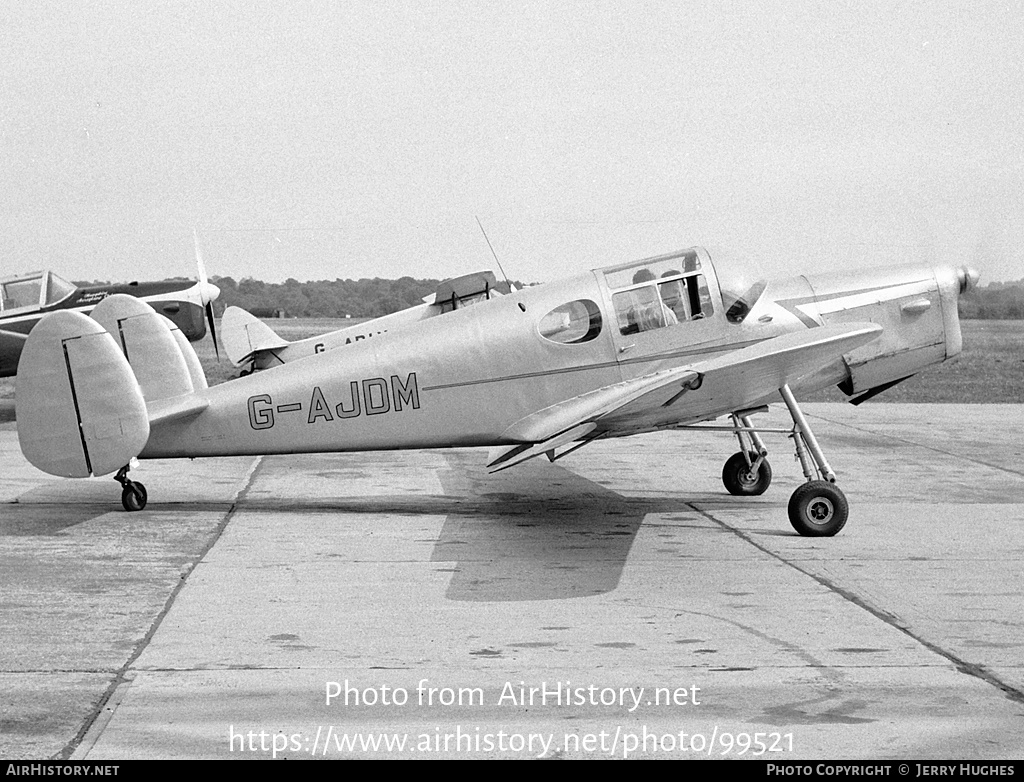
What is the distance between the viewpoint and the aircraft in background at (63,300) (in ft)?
60.5

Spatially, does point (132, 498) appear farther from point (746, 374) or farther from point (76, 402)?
point (746, 374)

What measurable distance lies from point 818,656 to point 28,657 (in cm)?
393

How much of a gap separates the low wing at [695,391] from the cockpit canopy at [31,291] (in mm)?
12726

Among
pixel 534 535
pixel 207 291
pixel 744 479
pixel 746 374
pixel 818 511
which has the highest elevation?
pixel 207 291

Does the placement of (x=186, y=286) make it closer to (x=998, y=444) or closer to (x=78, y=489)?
(x=78, y=489)

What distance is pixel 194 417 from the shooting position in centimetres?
986

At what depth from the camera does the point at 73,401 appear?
Result: 354 inches

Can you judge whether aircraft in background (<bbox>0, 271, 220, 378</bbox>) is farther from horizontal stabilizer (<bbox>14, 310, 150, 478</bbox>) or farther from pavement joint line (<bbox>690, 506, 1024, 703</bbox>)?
pavement joint line (<bbox>690, 506, 1024, 703</bbox>)

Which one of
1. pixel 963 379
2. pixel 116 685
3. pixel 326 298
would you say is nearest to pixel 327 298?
pixel 326 298

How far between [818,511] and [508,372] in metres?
2.72

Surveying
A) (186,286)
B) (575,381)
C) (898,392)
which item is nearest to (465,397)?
(575,381)

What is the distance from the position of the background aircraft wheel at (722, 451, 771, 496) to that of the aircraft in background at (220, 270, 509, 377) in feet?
18.7

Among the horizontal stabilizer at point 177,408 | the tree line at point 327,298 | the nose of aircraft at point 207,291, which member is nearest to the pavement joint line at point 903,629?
the horizontal stabilizer at point 177,408

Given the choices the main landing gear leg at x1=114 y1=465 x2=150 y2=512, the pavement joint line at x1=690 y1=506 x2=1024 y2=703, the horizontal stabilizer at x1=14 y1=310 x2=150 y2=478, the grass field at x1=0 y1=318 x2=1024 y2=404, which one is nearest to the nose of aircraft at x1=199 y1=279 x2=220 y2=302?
the grass field at x1=0 y1=318 x2=1024 y2=404
